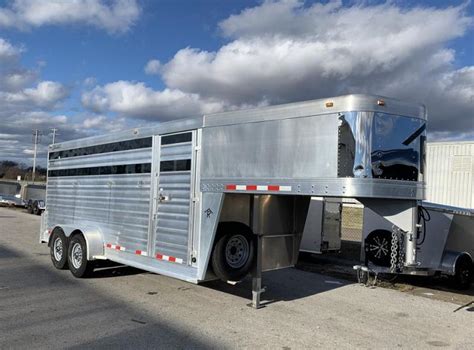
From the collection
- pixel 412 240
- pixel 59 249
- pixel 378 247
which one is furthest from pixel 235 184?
pixel 59 249

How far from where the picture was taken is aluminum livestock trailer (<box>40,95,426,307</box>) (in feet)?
17.6

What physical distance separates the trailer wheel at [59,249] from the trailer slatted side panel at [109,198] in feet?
1.21

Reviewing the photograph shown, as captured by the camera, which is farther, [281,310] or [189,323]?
[281,310]

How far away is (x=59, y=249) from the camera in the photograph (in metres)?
9.64

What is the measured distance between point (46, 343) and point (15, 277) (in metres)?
4.10

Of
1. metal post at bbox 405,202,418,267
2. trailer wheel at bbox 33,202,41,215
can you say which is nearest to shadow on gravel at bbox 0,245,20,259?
metal post at bbox 405,202,418,267

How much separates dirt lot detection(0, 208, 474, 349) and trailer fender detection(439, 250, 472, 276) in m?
0.76

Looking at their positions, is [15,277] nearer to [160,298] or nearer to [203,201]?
[160,298]

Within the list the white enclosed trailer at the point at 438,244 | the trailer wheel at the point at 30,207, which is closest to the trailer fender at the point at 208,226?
the white enclosed trailer at the point at 438,244

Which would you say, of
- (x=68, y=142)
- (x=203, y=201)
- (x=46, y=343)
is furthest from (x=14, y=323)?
(x=68, y=142)

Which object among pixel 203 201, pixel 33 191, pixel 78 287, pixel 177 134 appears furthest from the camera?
pixel 33 191

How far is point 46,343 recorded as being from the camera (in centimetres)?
513

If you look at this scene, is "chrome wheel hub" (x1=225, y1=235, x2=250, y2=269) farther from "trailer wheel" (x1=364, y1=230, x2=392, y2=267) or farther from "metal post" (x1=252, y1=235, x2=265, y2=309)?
"trailer wheel" (x1=364, y1=230, x2=392, y2=267)

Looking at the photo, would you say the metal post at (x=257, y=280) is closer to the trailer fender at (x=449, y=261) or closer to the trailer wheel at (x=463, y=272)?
the trailer fender at (x=449, y=261)
